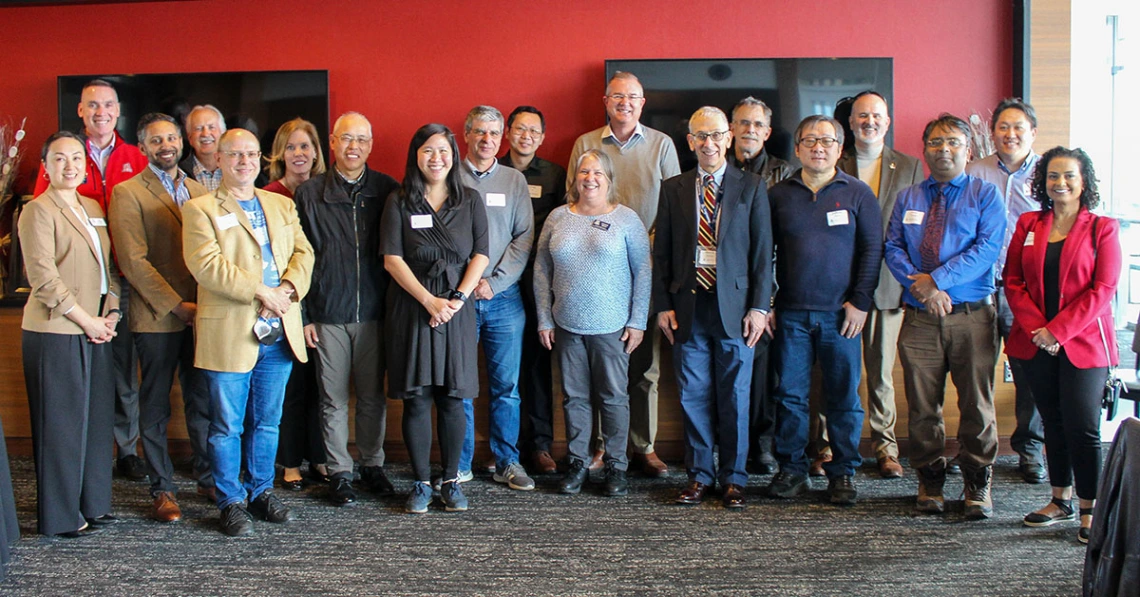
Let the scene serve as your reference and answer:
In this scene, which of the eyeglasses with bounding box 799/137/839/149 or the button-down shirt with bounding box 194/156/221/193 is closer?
the eyeglasses with bounding box 799/137/839/149

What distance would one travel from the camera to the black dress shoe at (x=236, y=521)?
3.33 meters

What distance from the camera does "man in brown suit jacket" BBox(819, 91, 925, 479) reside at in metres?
4.02

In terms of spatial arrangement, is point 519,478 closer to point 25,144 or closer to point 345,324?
point 345,324

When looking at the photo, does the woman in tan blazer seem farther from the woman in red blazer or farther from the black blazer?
the woman in red blazer

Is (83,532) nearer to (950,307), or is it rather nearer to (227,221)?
(227,221)

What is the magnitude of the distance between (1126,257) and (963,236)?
5.65 meters

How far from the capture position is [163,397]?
359cm

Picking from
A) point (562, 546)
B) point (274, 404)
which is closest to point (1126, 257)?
point (562, 546)

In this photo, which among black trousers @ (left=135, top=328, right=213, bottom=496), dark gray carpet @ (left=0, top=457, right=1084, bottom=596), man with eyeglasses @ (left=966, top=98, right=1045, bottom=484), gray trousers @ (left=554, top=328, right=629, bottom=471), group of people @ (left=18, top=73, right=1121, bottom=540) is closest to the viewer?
dark gray carpet @ (left=0, top=457, right=1084, bottom=596)

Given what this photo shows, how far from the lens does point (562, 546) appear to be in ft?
10.4

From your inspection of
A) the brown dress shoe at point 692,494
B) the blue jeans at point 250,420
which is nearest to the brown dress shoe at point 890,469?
the brown dress shoe at point 692,494

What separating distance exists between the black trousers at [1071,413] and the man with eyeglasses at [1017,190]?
49 cm

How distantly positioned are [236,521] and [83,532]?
61cm

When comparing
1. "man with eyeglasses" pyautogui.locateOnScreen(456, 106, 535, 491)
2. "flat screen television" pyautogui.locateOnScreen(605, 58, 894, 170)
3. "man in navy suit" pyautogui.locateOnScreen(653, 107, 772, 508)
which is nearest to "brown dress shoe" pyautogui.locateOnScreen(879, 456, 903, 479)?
"man in navy suit" pyautogui.locateOnScreen(653, 107, 772, 508)
